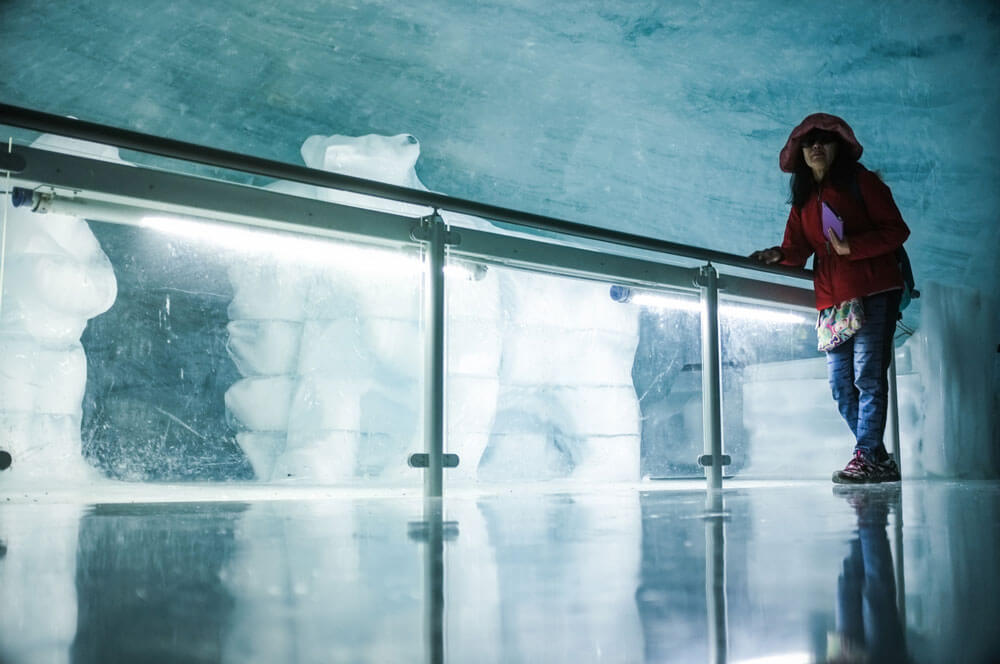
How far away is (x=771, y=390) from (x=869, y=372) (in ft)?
1.94

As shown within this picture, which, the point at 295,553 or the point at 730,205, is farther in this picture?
the point at 730,205

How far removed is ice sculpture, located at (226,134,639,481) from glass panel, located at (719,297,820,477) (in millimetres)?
390

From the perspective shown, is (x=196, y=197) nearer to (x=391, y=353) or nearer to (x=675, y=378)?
(x=391, y=353)

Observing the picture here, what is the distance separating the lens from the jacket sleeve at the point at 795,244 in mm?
2706

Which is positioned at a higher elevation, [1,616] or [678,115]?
[678,115]

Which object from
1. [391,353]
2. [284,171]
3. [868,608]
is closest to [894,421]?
[391,353]

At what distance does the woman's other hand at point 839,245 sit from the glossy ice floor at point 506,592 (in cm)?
155

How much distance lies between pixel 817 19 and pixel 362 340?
32.2ft

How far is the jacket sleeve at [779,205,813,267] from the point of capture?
2.71 m

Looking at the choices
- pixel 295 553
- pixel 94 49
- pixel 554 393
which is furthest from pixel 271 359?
pixel 94 49

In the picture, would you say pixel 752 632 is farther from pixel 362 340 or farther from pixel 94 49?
A: pixel 94 49

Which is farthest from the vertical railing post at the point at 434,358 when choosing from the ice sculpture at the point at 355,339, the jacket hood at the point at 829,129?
the jacket hood at the point at 829,129

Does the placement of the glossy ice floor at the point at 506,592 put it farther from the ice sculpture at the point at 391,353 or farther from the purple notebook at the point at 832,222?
the purple notebook at the point at 832,222

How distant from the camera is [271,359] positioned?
256 centimetres
